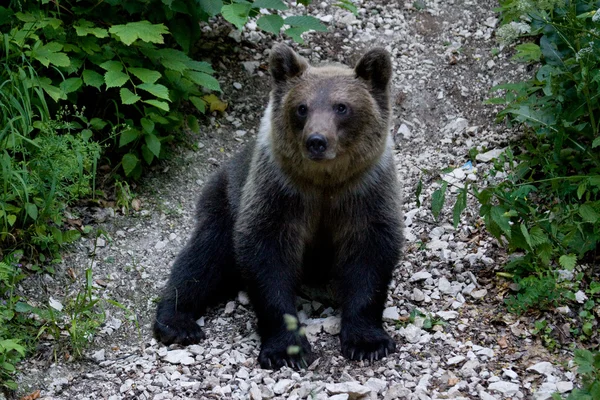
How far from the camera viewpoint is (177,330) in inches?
265

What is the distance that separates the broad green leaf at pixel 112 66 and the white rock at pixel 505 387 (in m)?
4.22

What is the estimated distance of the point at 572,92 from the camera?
23.0 feet

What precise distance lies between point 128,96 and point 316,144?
2.27 meters

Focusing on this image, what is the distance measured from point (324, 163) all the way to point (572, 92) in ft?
7.46

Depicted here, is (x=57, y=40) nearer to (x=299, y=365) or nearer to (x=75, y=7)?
(x=75, y=7)

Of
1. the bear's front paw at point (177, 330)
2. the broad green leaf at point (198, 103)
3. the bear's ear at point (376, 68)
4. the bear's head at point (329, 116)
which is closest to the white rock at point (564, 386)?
the bear's head at point (329, 116)

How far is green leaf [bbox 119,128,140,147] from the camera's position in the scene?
25.7ft

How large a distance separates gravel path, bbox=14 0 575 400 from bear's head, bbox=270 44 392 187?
128 centimetres

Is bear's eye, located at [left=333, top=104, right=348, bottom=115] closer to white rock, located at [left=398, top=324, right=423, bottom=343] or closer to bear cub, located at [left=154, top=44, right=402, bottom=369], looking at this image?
bear cub, located at [left=154, top=44, right=402, bottom=369]

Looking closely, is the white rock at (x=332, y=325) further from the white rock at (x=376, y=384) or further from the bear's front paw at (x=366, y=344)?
the white rock at (x=376, y=384)

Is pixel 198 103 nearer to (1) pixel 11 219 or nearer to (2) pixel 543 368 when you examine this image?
(1) pixel 11 219

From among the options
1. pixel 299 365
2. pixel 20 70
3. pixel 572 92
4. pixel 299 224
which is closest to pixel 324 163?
pixel 299 224

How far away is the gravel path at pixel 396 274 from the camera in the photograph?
5.89 meters

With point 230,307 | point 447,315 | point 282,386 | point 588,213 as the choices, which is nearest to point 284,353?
point 282,386
